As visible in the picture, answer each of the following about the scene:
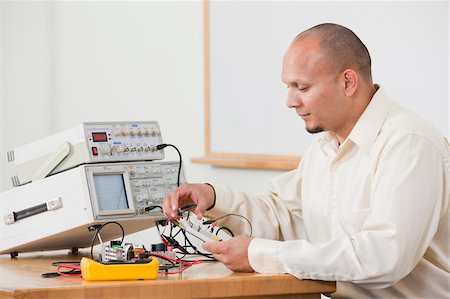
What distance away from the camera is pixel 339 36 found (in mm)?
2385

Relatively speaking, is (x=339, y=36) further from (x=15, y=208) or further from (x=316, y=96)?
(x=15, y=208)

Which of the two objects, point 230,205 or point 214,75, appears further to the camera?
point 214,75

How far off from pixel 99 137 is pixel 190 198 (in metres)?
0.31

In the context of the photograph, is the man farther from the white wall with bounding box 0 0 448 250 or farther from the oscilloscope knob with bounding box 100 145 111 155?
the white wall with bounding box 0 0 448 250

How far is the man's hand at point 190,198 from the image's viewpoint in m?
2.40

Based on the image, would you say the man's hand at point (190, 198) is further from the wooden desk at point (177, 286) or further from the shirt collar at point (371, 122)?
the shirt collar at point (371, 122)

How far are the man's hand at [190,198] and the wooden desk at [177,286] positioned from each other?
0.22 metres

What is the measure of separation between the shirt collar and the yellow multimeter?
2.19 ft

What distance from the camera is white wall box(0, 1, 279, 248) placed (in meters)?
4.48

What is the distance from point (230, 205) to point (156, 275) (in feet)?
1.88

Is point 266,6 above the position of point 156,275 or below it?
above

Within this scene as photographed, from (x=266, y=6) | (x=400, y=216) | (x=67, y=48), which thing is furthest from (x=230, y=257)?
(x=67, y=48)

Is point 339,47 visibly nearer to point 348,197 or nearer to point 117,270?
point 348,197

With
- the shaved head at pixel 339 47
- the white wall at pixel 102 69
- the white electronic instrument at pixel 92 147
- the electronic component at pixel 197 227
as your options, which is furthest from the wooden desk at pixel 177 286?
the white wall at pixel 102 69
